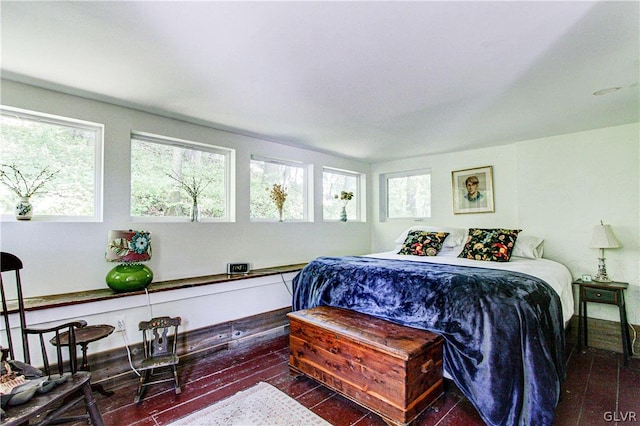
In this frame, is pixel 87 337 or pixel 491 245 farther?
pixel 491 245

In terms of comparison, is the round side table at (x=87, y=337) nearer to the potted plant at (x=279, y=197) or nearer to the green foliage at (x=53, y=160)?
the green foliage at (x=53, y=160)

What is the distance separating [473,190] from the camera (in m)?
4.00

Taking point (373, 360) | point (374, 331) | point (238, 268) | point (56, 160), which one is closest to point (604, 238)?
point (374, 331)

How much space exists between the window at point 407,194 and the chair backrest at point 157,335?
3.47 metres

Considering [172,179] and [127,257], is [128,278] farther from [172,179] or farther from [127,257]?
[172,179]

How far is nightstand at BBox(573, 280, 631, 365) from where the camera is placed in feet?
8.84

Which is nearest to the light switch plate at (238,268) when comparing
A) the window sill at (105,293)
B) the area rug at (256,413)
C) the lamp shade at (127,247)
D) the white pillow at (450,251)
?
the window sill at (105,293)

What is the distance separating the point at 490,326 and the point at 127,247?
2.53 m

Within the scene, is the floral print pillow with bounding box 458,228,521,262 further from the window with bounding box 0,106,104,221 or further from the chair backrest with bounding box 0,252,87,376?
the window with bounding box 0,106,104,221

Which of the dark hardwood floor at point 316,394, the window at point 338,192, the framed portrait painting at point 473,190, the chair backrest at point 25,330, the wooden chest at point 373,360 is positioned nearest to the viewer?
the chair backrest at point 25,330

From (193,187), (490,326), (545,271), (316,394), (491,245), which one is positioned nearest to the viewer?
(490,326)

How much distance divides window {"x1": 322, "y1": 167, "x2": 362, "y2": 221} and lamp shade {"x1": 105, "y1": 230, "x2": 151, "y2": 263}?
2.45m

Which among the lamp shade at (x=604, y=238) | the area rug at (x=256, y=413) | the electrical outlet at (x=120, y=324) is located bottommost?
the area rug at (x=256, y=413)

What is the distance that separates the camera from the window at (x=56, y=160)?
7.22 ft
